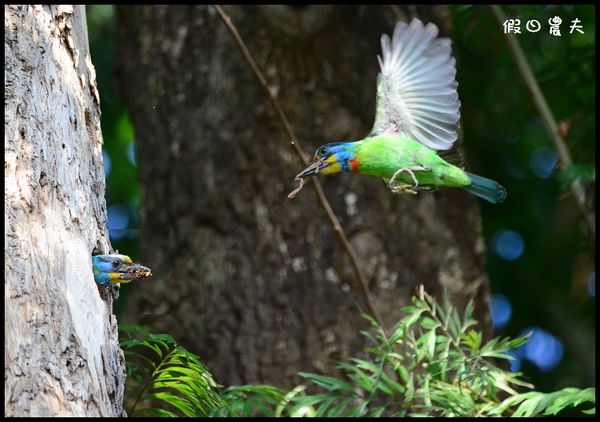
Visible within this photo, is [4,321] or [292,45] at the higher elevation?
[292,45]

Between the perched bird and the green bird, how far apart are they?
53 cm

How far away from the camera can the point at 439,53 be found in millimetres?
2723

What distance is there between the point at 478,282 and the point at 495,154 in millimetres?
2797

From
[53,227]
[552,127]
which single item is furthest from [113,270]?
[552,127]

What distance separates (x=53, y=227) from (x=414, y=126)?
1.10 meters

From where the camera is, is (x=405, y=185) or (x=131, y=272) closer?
(x=131, y=272)

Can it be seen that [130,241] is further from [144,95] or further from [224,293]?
[224,293]

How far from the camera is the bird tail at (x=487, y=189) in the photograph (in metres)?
2.62

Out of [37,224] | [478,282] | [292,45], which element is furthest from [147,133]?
[37,224]

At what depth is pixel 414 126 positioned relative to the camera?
273 cm

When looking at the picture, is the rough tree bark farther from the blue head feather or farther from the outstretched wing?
the blue head feather

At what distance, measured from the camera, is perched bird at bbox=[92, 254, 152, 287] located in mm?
2289

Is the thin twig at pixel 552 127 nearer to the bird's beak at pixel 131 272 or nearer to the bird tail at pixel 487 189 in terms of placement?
the bird tail at pixel 487 189

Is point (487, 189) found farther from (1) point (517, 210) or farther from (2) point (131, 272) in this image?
(1) point (517, 210)
